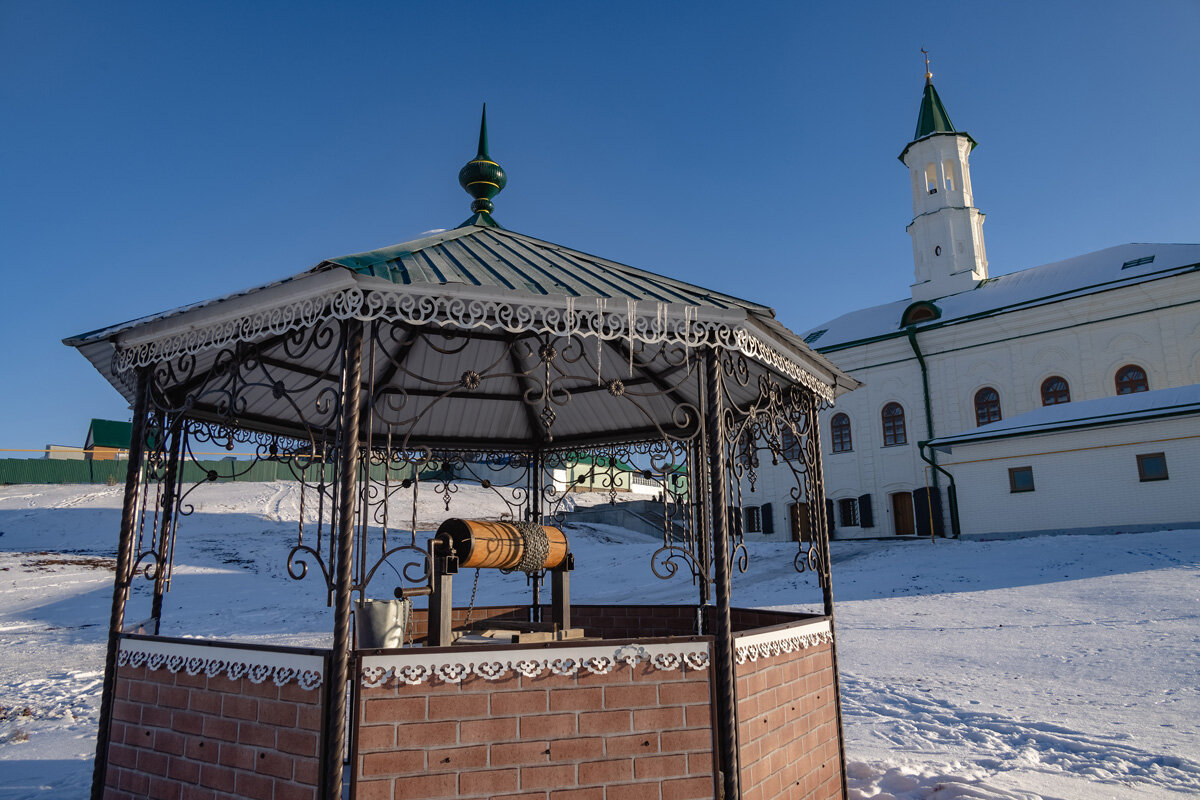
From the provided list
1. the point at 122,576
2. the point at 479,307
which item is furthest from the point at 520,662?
the point at 122,576

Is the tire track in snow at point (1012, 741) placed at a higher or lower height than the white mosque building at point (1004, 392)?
lower

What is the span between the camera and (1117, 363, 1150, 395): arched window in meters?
24.1

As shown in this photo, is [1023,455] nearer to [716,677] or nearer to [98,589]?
[716,677]

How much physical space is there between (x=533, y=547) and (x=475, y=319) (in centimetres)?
197

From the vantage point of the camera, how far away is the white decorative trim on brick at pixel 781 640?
456 cm

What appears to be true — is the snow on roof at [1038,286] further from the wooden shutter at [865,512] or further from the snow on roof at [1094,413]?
→ the wooden shutter at [865,512]

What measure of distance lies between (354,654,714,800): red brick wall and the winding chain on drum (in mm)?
1560

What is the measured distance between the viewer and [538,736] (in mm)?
3930

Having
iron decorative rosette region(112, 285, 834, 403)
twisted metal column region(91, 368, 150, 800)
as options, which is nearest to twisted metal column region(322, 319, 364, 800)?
iron decorative rosette region(112, 285, 834, 403)

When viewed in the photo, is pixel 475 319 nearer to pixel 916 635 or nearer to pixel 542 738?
pixel 542 738

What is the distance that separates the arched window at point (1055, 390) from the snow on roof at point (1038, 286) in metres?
2.79

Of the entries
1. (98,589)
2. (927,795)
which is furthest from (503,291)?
(98,589)

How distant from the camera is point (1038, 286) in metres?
27.6

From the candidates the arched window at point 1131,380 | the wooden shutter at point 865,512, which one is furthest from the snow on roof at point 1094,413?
the wooden shutter at point 865,512
